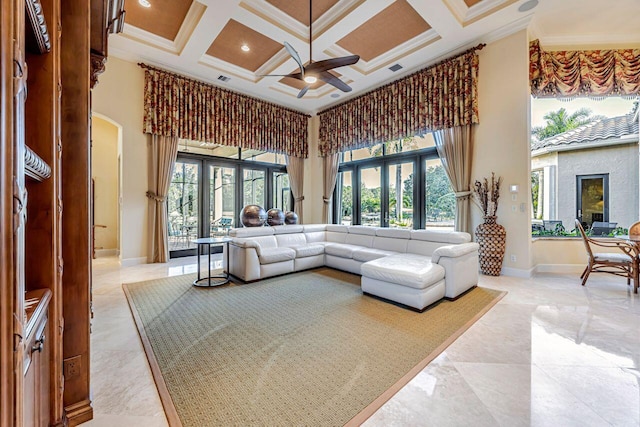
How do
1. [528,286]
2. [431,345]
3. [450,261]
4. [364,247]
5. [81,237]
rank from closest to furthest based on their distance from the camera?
[81,237], [431,345], [450,261], [528,286], [364,247]

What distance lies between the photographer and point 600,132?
596 centimetres

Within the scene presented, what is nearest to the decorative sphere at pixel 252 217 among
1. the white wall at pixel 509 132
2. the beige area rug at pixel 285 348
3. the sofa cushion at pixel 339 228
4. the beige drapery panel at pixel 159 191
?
the beige area rug at pixel 285 348

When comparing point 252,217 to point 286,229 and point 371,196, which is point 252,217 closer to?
point 286,229

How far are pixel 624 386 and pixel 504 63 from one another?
15.2ft

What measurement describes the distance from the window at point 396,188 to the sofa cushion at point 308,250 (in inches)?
92.1

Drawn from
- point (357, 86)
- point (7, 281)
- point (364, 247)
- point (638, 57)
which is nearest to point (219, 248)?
point (364, 247)

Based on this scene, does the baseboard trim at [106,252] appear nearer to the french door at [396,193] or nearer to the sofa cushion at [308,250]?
the sofa cushion at [308,250]

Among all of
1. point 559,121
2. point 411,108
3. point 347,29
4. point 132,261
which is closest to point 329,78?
point 347,29

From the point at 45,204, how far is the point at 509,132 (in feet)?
18.2

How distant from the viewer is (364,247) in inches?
194

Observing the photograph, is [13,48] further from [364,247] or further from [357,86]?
[357,86]

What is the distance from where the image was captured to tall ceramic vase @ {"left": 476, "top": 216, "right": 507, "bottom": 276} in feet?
14.9

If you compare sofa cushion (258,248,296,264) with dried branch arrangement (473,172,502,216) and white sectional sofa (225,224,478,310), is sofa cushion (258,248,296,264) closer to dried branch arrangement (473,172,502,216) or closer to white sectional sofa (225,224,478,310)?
white sectional sofa (225,224,478,310)

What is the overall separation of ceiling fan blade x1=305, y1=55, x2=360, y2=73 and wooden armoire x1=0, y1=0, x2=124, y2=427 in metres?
2.23
